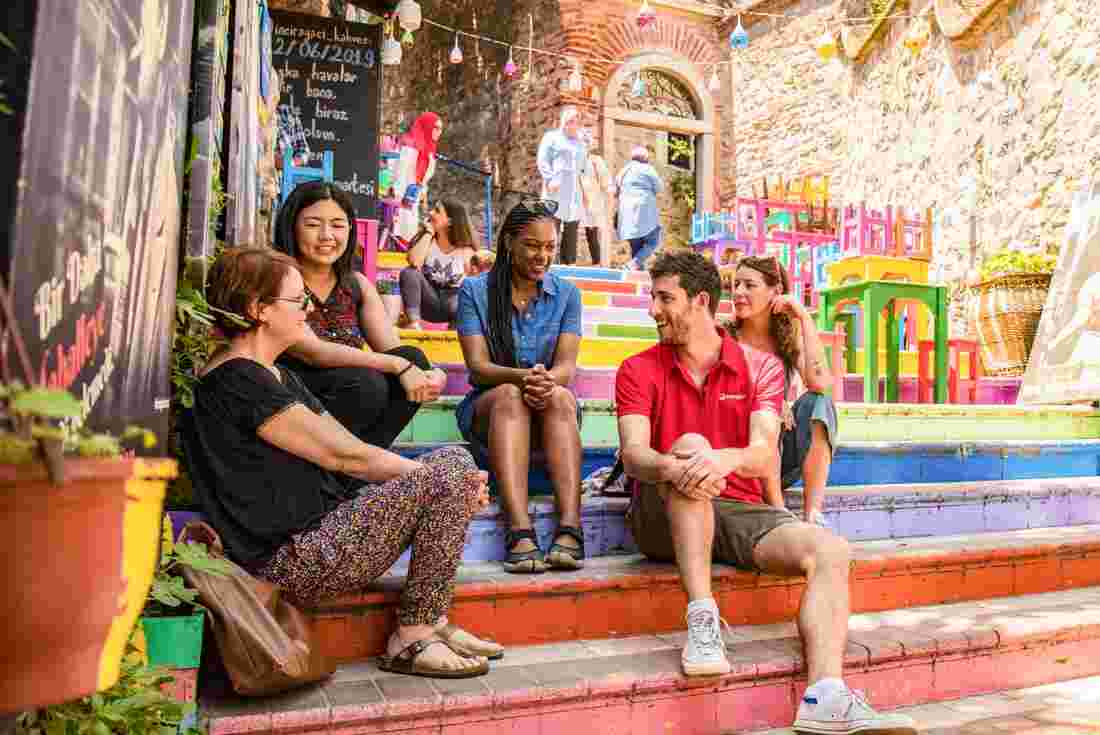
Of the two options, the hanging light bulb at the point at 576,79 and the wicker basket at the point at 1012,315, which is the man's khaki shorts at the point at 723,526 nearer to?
Result: the wicker basket at the point at 1012,315

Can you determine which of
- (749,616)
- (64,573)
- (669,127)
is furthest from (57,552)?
(669,127)

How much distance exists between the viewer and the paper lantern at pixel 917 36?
10.3 m

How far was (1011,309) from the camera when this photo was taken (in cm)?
742

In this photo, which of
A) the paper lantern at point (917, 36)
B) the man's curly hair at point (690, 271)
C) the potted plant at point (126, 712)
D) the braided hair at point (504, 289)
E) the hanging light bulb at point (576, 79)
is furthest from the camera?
the hanging light bulb at point (576, 79)

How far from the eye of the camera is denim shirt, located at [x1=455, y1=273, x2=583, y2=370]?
318 cm

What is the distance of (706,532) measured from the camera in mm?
2393

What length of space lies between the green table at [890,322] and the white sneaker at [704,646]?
371 centimetres

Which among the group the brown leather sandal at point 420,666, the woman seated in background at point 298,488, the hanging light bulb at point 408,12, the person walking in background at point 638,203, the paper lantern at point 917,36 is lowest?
the brown leather sandal at point 420,666

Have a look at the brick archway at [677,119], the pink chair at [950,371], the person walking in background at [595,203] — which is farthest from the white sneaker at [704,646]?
the brick archway at [677,119]

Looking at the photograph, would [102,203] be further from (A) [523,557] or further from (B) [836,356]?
(B) [836,356]

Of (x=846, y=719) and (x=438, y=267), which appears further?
(x=438, y=267)

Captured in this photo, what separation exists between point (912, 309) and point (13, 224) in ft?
24.1

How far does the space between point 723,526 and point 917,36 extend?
9602mm

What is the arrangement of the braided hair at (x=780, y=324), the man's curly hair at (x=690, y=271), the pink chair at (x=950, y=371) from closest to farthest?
the man's curly hair at (x=690, y=271) < the braided hair at (x=780, y=324) < the pink chair at (x=950, y=371)
